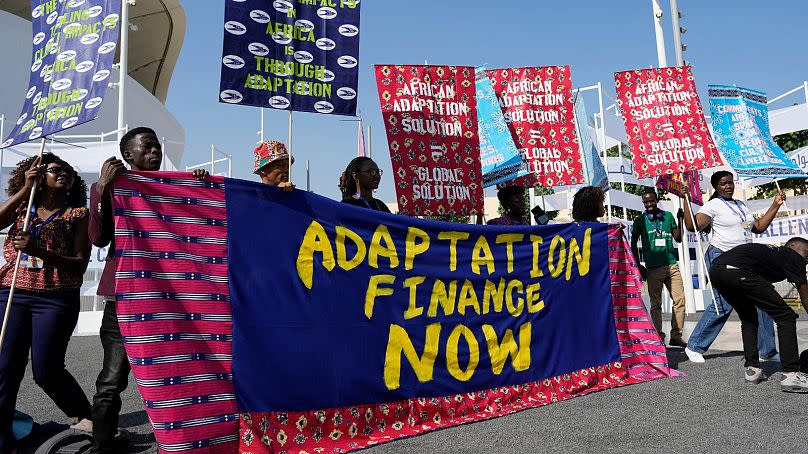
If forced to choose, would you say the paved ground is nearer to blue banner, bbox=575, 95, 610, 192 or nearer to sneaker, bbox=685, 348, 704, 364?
sneaker, bbox=685, 348, 704, 364

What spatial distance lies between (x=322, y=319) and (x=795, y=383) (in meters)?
3.49

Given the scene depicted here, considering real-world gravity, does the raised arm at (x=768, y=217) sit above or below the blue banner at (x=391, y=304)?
above

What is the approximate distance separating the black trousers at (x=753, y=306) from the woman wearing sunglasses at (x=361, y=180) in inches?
109

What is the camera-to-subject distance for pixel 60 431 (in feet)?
11.9

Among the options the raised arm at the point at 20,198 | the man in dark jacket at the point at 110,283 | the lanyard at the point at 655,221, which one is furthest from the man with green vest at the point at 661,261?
the raised arm at the point at 20,198

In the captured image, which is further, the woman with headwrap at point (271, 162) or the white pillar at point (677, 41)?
the white pillar at point (677, 41)

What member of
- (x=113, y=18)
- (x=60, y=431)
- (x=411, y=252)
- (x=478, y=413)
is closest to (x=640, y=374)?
(x=478, y=413)

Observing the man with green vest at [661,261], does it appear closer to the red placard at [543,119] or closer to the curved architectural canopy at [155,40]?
the red placard at [543,119]

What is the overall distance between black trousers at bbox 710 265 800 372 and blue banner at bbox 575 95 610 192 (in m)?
4.22

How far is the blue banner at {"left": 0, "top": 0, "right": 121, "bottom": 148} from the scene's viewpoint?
11.7ft

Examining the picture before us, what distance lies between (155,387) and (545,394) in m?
2.93

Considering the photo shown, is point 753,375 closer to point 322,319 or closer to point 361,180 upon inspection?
point 361,180

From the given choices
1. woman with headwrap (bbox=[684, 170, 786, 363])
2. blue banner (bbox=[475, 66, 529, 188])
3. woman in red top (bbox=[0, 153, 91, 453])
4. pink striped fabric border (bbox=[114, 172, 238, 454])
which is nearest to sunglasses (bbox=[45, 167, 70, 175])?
woman in red top (bbox=[0, 153, 91, 453])

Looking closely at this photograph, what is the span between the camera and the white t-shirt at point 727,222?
6223 mm
